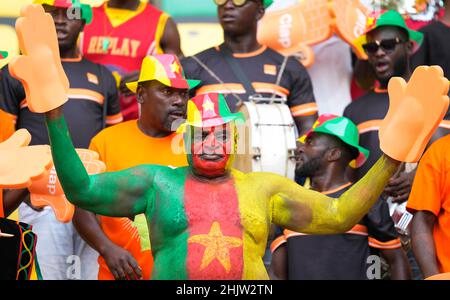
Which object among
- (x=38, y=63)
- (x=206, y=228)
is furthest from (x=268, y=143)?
(x=38, y=63)

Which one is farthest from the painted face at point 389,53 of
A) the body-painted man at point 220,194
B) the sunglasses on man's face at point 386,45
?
the body-painted man at point 220,194

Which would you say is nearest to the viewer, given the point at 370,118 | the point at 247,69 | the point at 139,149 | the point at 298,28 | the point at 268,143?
the point at 139,149

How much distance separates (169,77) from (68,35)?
1.15m

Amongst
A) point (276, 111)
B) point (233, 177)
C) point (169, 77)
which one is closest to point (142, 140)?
point (169, 77)

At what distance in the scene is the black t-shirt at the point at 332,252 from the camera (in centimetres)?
785

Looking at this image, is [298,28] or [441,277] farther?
[298,28]

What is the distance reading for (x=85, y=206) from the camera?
6027 mm

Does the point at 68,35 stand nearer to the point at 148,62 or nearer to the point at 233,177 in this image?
the point at 148,62

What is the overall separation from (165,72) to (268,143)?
855 mm

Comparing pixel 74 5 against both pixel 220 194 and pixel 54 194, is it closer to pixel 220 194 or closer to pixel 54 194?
pixel 54 194

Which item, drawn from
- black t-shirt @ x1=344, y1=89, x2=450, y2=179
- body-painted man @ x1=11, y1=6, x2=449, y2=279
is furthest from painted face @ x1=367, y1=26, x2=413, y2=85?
body-painted man @ x1=11, y1=6, x2=449, y2=279

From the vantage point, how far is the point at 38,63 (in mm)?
5617

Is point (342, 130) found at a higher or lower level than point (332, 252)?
higher
